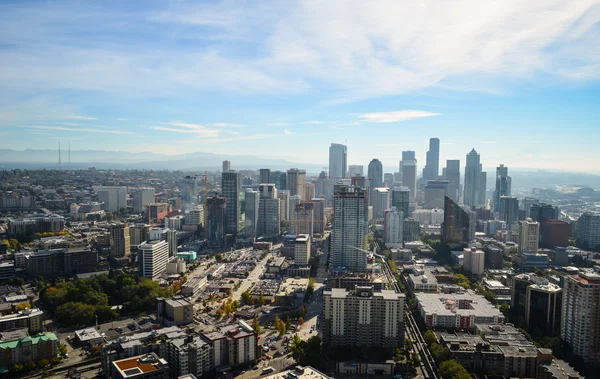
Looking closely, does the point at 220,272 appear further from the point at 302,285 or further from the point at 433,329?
the point at 433,329

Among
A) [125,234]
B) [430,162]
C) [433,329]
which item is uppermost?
[430,162]

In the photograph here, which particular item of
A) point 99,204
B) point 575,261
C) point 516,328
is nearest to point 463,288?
point 516,328

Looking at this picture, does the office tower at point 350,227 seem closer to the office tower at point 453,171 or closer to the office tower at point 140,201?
the office tower at point 140,201

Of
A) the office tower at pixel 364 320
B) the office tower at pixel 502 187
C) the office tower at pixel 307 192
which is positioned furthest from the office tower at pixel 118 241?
the office tower at pixel 502 187

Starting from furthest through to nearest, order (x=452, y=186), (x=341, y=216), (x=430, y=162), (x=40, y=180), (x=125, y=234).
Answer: (x=430, y=162), (x=452, y=186), (x=40, y=180), (x=125, y=234), (x=341, y=216)

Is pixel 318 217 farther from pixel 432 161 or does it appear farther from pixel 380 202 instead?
pixel 432 161

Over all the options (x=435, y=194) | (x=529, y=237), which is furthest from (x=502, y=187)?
(x=529, y=237)
